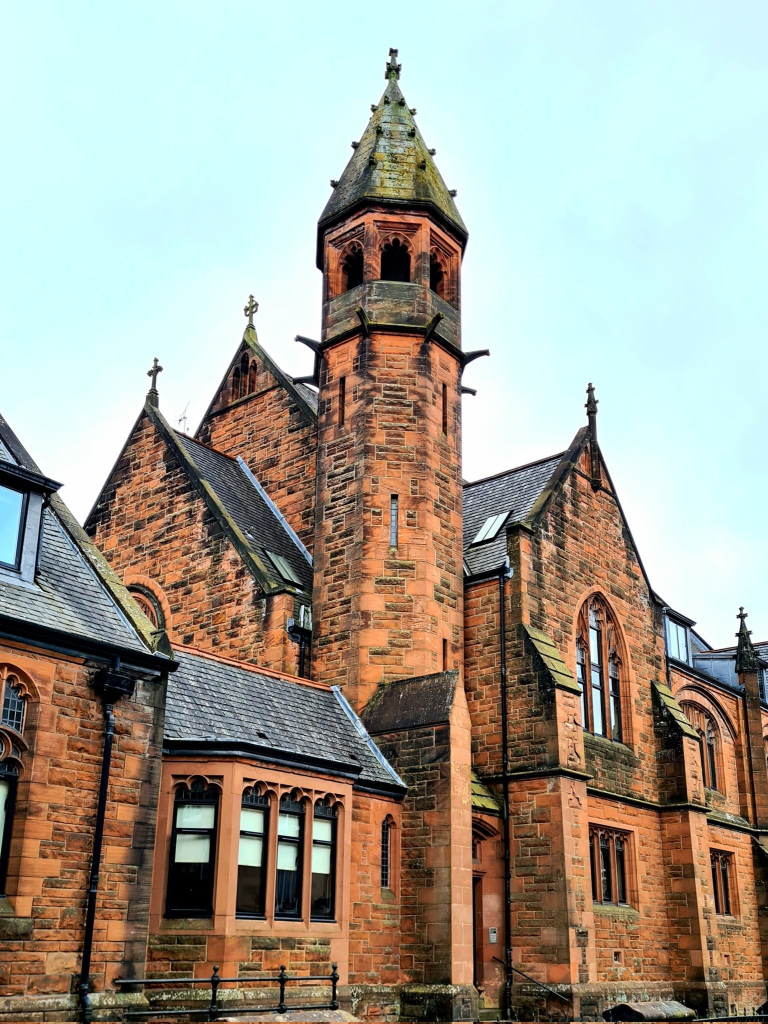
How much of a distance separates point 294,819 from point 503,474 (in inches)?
591

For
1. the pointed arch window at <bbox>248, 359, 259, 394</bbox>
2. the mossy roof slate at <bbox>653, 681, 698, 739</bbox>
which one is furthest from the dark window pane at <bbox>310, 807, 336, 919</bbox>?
the pointed arch window at <bbox>248, 359, 259, 394</bbox>

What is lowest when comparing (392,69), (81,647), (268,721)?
(268,721)

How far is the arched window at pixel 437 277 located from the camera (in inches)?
1116

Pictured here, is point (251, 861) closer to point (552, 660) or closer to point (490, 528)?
point (552, 660)

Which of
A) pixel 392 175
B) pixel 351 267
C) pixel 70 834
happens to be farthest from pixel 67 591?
pixel 392 175

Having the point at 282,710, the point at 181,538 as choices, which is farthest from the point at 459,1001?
the point at 181,538

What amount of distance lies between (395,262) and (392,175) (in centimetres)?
231

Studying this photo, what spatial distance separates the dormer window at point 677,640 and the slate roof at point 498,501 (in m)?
8.75

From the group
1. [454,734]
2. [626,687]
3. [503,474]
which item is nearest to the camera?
[454,734]

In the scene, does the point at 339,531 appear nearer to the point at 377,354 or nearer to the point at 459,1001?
the point at 377,354

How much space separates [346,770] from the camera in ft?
62.6

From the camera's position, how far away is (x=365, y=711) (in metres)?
22.7

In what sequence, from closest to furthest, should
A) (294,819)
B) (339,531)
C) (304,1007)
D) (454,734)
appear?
(304,1007) → (294,819) → (454,734) → (339,531)

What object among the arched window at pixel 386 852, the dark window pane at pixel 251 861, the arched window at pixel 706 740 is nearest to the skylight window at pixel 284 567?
the arched window at pixel 386 852
